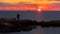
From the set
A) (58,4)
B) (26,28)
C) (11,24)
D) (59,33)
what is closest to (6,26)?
(11,24)

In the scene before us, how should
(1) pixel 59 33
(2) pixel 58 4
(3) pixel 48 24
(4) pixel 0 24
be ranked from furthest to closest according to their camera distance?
(2) pixel 58 4
(1) pixel 59 33
(3) pixel 48 24
(4) pixel 0 24

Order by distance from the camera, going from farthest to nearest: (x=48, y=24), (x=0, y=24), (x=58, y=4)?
1. (x=58, y=4)
2. (x=48, y=24)
3. (x=0, y=24)

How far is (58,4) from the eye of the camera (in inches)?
360

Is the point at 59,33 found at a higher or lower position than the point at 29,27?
lower

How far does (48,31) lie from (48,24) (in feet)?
15.9

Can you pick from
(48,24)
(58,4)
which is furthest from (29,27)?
(58,4)

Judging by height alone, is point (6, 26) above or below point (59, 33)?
above

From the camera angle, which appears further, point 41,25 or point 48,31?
point 48,31

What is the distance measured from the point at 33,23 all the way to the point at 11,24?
0.57 m

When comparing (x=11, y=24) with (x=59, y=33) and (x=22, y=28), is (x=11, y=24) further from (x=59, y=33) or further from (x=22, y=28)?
(x=59, y=33)

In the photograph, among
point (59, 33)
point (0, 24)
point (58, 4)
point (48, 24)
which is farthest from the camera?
point (58, 4)

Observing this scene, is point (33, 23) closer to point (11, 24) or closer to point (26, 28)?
point (26, 28)

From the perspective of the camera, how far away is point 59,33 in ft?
27.2

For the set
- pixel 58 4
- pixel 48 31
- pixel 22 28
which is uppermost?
pixel 22 28
